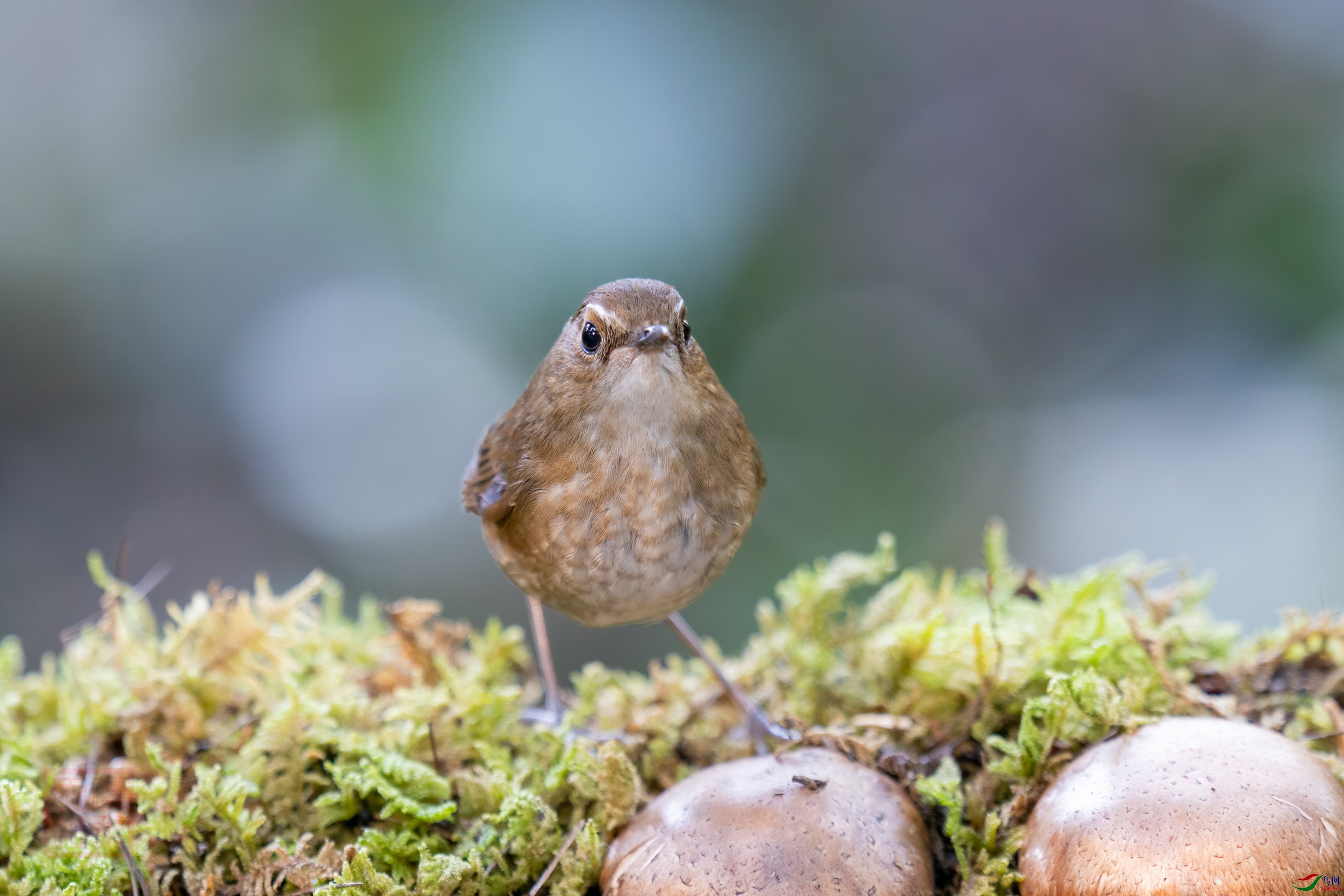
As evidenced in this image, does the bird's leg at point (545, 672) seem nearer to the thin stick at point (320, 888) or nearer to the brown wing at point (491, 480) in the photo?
the brown wing at point (491, 480)

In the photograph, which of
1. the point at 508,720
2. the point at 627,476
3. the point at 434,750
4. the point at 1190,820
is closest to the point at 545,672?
the point at 508,720

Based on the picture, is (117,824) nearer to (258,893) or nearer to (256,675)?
(258,893)

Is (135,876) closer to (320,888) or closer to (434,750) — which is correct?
(320,888)

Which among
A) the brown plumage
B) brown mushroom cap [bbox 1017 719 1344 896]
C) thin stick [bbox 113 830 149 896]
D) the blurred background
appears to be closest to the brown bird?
the brown plumage

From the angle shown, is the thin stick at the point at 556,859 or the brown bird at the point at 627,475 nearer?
the thin stick at the point at 556,859

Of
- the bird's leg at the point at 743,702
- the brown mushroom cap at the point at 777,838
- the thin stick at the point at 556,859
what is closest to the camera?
the brown mushroom cap at the point at 777,838

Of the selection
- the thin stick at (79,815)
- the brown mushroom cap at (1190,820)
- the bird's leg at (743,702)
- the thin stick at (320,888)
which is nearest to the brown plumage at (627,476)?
the bird's leg at (743,702)

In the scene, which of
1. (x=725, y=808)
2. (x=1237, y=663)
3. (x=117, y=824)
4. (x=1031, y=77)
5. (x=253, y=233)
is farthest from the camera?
(x=1031, y=77)


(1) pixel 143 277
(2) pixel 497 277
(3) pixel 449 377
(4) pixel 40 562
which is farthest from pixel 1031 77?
(4) pixel 40 562

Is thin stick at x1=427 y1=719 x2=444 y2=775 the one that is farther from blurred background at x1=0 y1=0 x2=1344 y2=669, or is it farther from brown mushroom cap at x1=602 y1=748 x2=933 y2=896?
blurred background at x1=0 y1=0 x2=1344 y2=669
